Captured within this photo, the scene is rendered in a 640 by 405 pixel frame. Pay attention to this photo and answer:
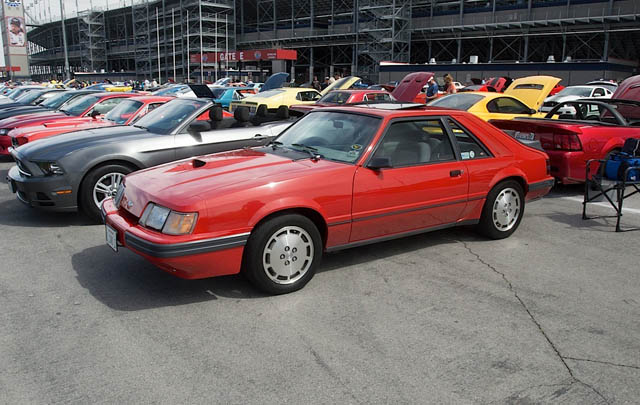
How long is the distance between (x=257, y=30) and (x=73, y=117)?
61.9m

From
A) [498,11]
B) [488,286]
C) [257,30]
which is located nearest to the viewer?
[488,286]

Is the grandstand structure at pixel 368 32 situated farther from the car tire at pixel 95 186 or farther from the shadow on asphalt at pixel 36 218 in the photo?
the shadow on asphalt at pixel 36 218

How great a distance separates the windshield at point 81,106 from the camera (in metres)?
11.2

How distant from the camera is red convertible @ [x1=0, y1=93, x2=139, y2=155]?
34.7ft

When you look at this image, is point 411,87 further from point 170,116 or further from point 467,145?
point 467,145

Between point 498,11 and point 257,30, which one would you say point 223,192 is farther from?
point 257,30

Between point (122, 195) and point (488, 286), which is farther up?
point (122, 195)

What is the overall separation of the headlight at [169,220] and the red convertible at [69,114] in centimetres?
729

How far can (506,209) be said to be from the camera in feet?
18.5

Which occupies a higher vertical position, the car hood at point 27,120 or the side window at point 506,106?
the side window at point 506,106

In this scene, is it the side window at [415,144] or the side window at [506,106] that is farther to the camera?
the side window at [506,106]

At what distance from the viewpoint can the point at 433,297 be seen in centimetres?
418

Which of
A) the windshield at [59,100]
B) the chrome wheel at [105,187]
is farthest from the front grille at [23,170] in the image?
the windshield at [59,100]

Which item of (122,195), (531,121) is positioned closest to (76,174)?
(122,195)
